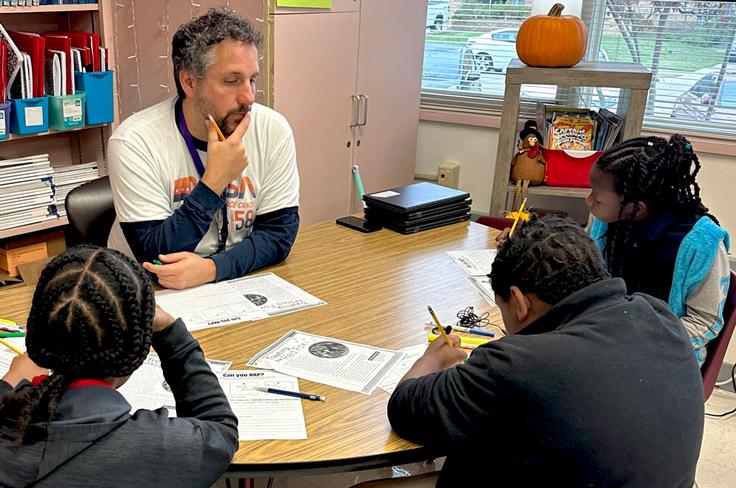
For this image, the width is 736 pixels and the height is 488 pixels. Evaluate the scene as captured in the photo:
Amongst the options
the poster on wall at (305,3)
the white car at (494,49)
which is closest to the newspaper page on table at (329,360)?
the poster on wall at (305,3)

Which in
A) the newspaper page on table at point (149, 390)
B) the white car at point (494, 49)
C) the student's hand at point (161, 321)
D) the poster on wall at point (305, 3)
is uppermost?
the poster on wall at point (305, 3)

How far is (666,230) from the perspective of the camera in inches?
71.2

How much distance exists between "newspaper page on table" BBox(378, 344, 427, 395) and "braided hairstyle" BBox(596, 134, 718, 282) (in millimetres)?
676

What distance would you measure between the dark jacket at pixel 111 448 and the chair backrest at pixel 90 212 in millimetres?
954

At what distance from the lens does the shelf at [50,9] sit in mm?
2641

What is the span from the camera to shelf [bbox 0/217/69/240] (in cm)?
286

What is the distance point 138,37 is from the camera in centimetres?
295

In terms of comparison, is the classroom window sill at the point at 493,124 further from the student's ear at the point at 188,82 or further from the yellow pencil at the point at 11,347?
the yellow pencil at the point at 11,347

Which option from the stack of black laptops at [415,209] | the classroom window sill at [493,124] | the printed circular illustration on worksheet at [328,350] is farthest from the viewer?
the classroom window sill at [493,124]

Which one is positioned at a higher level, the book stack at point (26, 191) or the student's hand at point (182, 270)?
the student's hand at point (182, 270)

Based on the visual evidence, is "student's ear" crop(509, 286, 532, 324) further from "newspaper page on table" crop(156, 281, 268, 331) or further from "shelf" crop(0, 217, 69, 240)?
"shelf" crop(0, 217, 69, 240)

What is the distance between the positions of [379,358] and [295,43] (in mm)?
1724

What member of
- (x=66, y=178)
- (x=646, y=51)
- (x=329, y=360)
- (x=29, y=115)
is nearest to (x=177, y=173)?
(x=329, y=360)

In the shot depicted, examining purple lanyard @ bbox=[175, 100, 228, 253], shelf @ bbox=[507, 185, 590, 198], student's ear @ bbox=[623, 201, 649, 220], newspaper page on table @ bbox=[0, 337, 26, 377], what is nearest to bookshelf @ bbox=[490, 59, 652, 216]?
shelf @ bbox=[507, 185, 590, 198]
